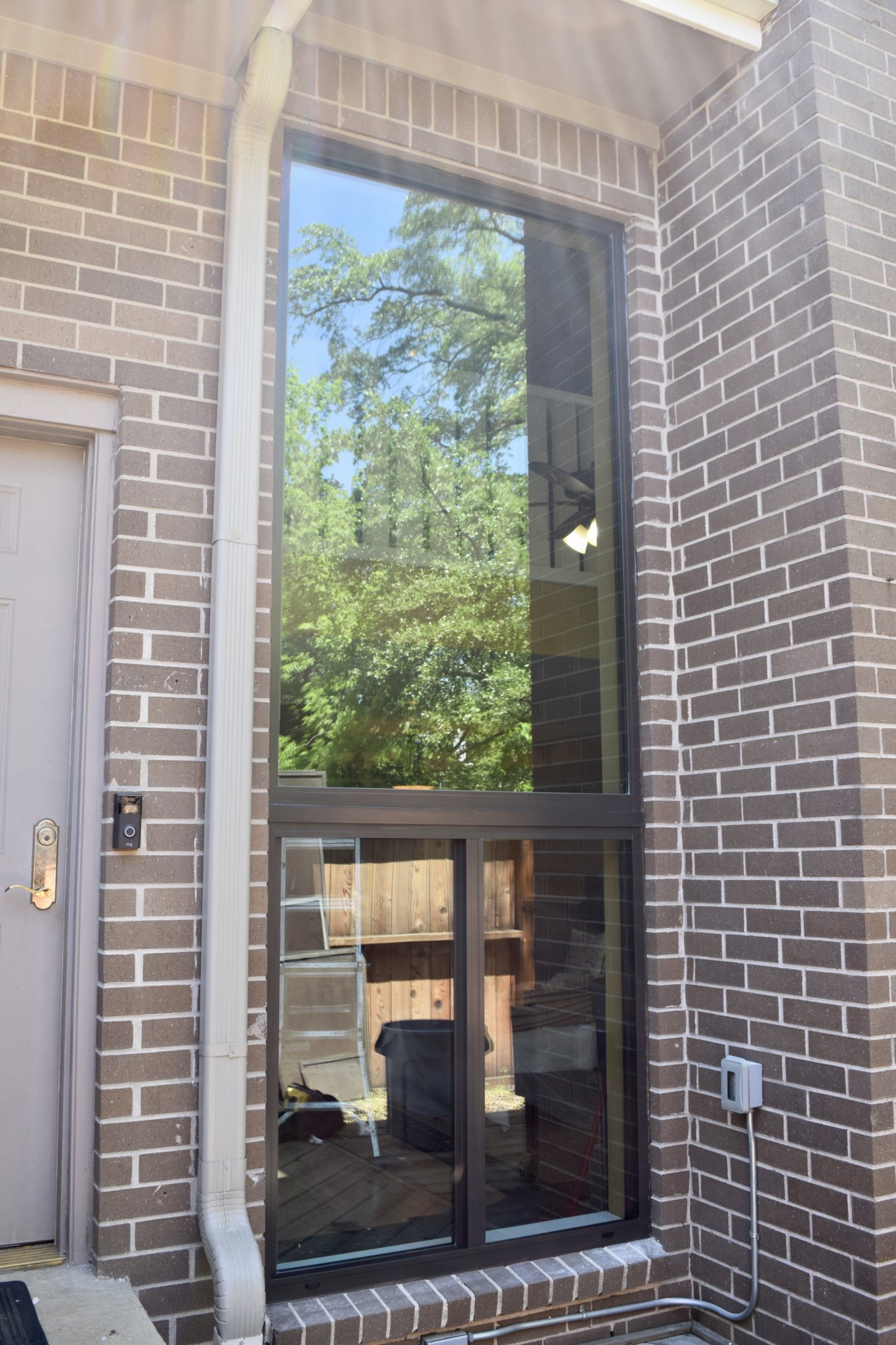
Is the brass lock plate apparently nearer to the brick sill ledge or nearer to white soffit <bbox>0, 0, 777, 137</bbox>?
the brick sill ledge

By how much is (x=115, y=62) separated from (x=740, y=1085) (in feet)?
9.90

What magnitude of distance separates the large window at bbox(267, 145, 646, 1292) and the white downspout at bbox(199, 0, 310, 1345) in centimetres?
19

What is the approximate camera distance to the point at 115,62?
107 inches

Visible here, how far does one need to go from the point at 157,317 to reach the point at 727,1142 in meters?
2.58

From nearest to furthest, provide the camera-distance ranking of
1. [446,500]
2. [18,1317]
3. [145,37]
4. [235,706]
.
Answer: [18,1317] < [235,706] < [145,37] < [446,500]

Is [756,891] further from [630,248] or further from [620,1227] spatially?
[630,248]

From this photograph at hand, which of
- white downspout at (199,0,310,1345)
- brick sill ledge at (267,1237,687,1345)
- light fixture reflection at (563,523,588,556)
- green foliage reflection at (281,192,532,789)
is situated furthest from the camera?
light fixture reflection at (563,523,588,556)

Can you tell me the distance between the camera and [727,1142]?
2.90 metres

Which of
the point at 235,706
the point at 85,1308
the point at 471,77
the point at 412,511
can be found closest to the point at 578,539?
the point at 412,511

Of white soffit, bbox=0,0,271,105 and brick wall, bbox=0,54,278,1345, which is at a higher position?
white soffit, bbox=0,0,271,105

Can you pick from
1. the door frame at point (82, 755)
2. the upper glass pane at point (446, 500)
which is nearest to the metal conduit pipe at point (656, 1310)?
the door frame at point (82, 755)

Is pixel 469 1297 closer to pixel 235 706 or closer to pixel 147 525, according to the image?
pixel 235 706

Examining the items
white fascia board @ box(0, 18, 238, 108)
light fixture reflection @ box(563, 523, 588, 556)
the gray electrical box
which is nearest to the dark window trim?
Result: the gray electrical box

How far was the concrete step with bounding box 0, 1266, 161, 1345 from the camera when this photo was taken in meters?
2.11
